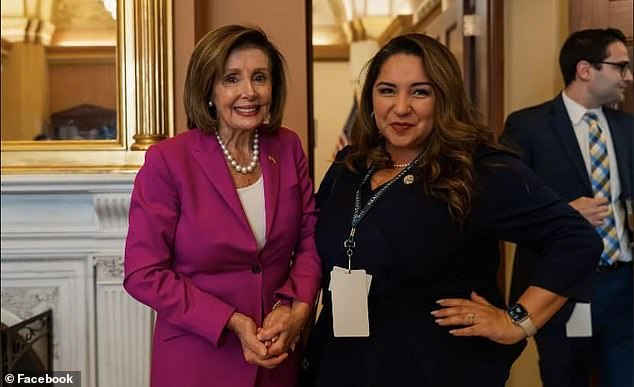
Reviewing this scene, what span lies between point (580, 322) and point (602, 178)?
52 cm

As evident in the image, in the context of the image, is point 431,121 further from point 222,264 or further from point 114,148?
point 114,148

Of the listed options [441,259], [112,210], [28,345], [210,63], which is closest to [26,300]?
[28,345]

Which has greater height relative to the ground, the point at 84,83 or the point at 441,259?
the point at 84,83

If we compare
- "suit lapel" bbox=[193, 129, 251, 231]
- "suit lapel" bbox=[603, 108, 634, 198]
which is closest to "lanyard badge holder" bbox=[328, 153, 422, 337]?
"suit lapel" bbox=[193, 129, 251, 231]

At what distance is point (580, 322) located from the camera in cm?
259

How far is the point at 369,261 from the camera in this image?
1573mm

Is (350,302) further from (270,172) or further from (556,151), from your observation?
(556,151)

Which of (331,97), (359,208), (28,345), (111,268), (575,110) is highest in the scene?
(331,97)

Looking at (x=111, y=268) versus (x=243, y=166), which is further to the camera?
(x=111, y=268)

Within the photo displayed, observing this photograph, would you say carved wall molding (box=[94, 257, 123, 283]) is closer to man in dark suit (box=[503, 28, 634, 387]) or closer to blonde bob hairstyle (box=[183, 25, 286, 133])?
blonde bob hairstyle (box=[183, 25, 286, 133])

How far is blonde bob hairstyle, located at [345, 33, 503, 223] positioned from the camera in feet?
5.03

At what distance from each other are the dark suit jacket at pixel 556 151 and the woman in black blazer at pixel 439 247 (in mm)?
1086

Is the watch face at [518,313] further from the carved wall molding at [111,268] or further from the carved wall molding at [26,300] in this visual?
the carved wall molding at [26,300]

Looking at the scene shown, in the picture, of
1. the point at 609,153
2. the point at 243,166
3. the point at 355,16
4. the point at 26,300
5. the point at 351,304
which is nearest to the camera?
the point at 351,304
